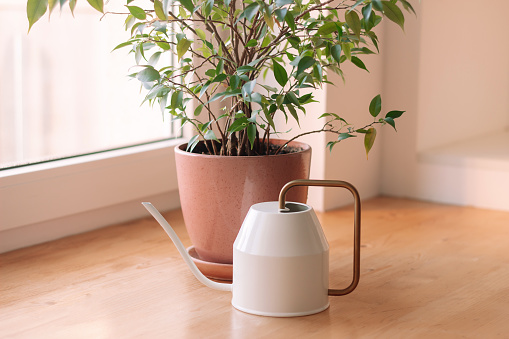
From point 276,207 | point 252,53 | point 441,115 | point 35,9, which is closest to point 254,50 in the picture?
point 252,53

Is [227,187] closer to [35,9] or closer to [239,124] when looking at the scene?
[239,124]

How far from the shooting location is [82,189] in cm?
146

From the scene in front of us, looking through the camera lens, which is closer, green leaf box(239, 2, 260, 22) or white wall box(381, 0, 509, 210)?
green leaf box(239, 2, 260, 22)

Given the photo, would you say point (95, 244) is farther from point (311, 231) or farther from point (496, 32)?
point (496, 32)

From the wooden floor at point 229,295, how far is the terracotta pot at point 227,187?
0.29ft

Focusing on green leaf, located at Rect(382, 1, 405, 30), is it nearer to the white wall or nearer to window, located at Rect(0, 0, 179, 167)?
window, located at Rect(0, 0, 179, 167)

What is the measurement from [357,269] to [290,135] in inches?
27.2

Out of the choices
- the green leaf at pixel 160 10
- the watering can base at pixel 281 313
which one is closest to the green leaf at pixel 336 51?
the green leaf at pixel 160 10

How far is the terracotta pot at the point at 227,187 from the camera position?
1.10 m

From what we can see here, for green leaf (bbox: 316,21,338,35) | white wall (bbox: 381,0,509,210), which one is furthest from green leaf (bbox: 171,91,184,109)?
white wall (bbox: 381,0,509,210)

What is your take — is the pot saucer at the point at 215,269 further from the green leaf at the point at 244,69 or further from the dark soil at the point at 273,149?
the green leaf at the point at 244,69

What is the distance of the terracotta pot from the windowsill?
0.36 metres

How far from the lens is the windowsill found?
135cm

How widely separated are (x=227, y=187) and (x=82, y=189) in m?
0.46
